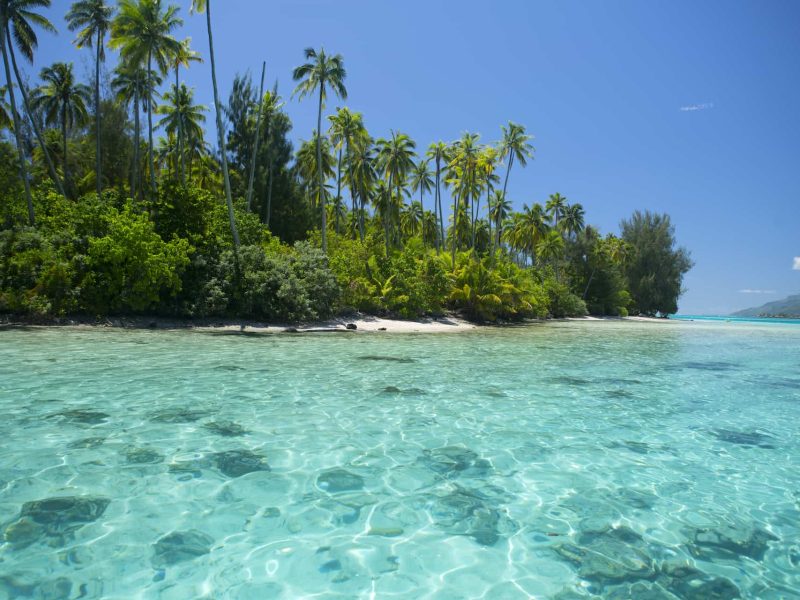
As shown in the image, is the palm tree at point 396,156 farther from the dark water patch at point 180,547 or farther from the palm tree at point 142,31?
the dark water patch at point 180,547

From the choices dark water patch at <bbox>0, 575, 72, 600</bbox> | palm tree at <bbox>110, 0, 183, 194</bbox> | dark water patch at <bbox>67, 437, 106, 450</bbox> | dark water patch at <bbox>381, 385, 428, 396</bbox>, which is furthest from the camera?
palm tree at <bbox>110, 0, 183, 194</bbox>

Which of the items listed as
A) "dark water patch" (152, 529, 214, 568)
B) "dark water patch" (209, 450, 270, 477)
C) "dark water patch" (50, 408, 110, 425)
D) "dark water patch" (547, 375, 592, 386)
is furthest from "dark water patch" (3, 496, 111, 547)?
"dark water patch" (547, 375, 592, 386)

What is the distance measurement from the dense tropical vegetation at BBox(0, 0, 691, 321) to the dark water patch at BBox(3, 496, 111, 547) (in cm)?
1838

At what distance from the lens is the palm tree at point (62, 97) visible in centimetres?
3288

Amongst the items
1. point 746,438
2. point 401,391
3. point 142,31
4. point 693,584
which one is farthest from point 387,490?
point 142,31

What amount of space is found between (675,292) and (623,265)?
27.6 feet

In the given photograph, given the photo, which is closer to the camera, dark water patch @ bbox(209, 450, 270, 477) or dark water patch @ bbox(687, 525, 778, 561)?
dark water patch @ bbox(687, 525, 778, 561)

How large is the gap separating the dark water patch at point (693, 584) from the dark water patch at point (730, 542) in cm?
27

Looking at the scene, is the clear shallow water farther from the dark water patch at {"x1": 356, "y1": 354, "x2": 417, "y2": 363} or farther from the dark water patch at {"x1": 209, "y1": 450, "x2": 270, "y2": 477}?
the dark water patch at {"x1": 356, "y1": 354, "x2": 417, "y2": 363}

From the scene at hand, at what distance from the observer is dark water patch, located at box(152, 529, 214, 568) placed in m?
3.15

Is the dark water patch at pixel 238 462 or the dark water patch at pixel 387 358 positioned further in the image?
the dark water patch at pixel 387 358

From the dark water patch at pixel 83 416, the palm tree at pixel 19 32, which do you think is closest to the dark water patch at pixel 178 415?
the dark water patch at pixel 83 416

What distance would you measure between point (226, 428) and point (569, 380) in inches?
307

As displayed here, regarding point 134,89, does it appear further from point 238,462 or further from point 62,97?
point 238,462
